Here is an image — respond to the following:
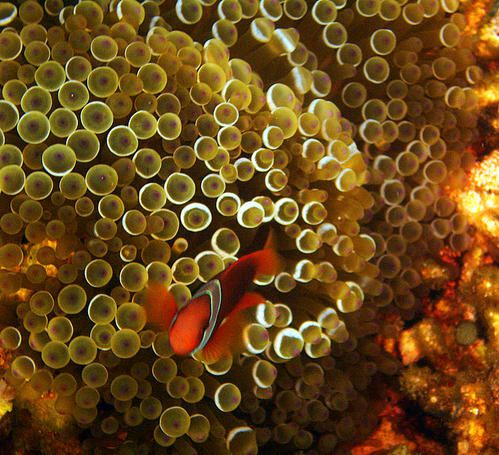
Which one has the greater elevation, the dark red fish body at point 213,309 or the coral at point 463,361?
the coral at point 463,361

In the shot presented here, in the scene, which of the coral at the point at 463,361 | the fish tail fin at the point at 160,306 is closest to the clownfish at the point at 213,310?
the fish tail fin at the point at 160,306

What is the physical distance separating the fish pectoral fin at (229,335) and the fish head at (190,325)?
0.14m

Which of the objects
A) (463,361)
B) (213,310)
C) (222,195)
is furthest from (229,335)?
(463,361)

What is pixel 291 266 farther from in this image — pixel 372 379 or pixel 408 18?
pixel 408 18

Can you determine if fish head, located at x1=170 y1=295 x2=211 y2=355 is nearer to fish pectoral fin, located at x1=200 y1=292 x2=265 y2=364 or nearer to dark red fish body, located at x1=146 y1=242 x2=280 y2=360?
dark red fish body, located at x1=146 y1=242 x2=280 y2=360

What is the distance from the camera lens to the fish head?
157 centimetres

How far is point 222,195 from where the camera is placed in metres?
1.86

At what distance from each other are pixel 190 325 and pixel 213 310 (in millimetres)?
94

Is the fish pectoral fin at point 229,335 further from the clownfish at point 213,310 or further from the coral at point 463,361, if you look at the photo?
the coral at point 463,361

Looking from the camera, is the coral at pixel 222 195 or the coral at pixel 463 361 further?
the coral at pixel 463 361

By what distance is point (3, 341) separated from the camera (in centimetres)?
169

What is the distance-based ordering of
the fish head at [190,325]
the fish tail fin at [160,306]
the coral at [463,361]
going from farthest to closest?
1. the coral at [463,361]
2. the fish tail fin at [160,306]
3. the fish head at [190,325]

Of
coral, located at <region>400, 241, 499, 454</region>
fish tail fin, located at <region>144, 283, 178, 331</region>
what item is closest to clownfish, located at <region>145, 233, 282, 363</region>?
fish tail fin, located at <region>144, 283, 178, 331</region>

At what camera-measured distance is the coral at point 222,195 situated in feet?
5.64
